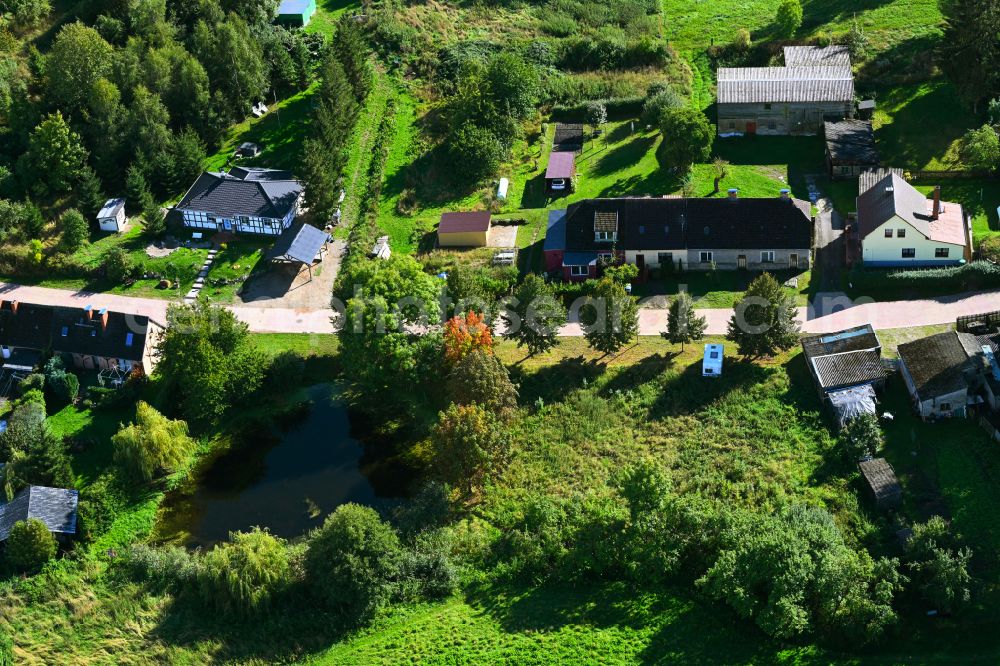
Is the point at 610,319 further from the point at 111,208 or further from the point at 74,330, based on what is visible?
the point at 111,208

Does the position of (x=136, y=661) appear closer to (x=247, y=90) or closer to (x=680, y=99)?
(x=247, y=90)

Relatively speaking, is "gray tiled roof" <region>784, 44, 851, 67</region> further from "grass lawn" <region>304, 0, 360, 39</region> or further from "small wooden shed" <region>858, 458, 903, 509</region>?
"small wooden shed" <region>858, 458, 903, 509</region>

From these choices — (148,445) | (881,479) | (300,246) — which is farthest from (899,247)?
(148,445)

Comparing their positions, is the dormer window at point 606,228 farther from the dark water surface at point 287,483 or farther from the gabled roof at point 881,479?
the gabled roof at point 881,479

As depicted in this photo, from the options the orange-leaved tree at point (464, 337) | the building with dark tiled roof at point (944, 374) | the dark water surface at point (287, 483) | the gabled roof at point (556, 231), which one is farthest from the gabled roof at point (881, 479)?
the gabled roof at point (556, 231)

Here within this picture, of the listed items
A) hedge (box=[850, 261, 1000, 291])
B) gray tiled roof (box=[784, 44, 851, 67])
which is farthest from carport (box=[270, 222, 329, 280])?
gray tiled roof (box=[784, 44, 851, 67])

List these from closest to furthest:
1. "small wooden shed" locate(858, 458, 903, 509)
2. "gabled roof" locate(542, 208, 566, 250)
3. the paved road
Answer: "small wooden shed" locate(858, 458, 903, 509), the paved road, "gabled roof" locate(542, 208, 566, 250)
